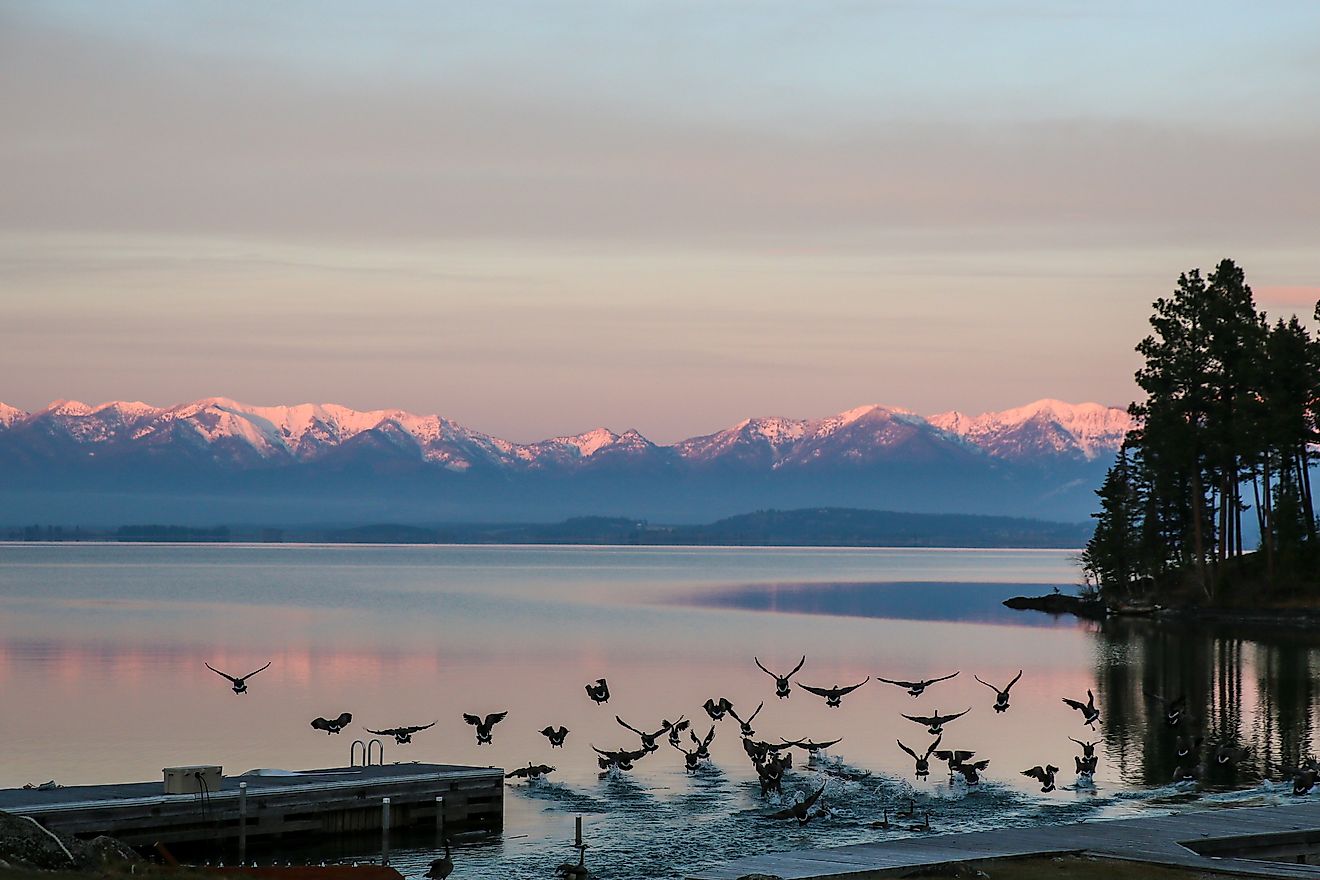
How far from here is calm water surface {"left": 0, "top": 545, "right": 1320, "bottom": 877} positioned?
137 feet

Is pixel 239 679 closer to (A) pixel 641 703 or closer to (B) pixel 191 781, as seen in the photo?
(A) pixel 641 703

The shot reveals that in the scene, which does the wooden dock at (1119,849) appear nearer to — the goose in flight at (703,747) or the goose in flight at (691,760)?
the goose in flight at (691,760)

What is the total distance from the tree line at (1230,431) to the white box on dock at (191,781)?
82.2m

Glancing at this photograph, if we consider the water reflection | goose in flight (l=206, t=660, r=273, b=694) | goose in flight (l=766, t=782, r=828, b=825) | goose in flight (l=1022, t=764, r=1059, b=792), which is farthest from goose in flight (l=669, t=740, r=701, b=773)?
goose in flight (l=206, t=660, r=273, b=694)

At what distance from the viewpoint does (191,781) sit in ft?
119


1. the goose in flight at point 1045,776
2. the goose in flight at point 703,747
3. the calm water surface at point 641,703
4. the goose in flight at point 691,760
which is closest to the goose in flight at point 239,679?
the calm water surface at point 641,703

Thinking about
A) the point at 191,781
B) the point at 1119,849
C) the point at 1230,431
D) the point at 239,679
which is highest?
the point at 1230,431

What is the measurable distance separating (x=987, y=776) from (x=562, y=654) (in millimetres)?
46670

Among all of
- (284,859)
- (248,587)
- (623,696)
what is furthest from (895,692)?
(248,587)

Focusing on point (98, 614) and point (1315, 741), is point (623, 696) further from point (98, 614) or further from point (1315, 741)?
point (98, 614)

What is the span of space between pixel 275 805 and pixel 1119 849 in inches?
682

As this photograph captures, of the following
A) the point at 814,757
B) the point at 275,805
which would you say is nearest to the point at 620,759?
the point at 814,757

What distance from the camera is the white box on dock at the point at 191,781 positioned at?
36000 mm

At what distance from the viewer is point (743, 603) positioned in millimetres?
160375
